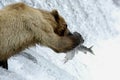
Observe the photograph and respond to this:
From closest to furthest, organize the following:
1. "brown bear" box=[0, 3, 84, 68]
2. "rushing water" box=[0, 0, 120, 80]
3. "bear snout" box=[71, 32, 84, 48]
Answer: "brown bear" box=[0, 3, 84, 68], "bear snout" box=[71, 32, 84, 48], "rushing water" box=[0, 0, 120, 80]

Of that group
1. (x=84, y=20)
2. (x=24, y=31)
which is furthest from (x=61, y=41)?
(x=84, y=20)

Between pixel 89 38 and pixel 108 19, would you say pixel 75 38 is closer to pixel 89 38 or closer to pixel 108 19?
pixel 89 38

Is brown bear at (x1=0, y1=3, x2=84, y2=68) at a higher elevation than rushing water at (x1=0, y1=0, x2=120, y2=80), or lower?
higher

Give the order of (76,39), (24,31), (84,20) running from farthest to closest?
(84,20), (76,39), (24,31)

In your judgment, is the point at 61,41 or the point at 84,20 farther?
the point at 84,20

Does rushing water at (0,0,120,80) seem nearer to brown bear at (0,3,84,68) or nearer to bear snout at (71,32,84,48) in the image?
bear snout at (71,32,84,48)

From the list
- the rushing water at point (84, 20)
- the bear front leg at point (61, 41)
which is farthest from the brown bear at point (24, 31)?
the rushing water at point (84, 20)

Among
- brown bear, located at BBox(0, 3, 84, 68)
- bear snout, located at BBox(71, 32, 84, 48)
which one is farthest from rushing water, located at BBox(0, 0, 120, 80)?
brown bear, located at BBox(0, 3, 84, 68)

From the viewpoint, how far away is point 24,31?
10.2ft

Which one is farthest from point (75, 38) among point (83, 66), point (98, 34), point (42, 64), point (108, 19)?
point (108, 19)

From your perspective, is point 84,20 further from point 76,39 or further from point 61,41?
point 61,41

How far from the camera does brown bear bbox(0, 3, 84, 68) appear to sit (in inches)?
121

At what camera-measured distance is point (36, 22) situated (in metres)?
3.08

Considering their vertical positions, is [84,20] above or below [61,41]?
below
